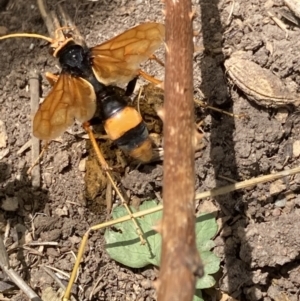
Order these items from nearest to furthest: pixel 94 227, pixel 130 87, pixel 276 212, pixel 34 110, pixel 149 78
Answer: pixel 94 227 → pixel 276 212 → pixel 149 78 → pixel 130 87 → pixel 34 110

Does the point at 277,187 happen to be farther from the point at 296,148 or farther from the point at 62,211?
the point at 62,211

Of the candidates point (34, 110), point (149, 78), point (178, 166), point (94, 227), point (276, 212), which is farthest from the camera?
point (34, 110)

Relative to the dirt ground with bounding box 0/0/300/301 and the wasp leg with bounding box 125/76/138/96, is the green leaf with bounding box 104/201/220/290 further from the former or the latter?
the wasp leg with bounding box 125/76/138/96

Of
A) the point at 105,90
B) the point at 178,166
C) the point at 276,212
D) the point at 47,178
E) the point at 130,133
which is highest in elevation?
the point at 178,166

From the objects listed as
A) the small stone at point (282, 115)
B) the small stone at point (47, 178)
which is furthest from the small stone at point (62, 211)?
the small stone at point (282, 115)

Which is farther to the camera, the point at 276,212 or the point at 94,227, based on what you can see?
the point at 276,212

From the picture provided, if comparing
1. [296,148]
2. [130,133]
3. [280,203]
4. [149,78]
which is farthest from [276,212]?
[149,78]

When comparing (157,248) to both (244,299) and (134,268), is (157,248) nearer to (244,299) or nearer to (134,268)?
(134,268)
